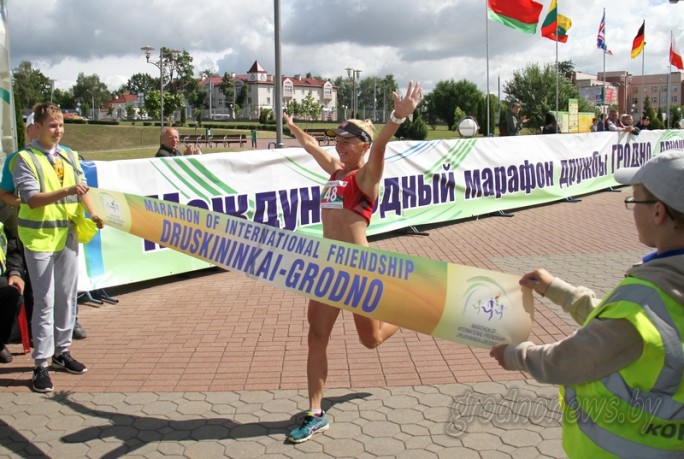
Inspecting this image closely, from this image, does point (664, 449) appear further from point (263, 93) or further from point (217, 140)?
point (263, 93)

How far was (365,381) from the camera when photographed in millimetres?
4715

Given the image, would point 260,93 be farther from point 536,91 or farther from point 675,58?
point 675,58

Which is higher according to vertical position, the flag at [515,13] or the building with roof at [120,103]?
the building with roof at [120,103]

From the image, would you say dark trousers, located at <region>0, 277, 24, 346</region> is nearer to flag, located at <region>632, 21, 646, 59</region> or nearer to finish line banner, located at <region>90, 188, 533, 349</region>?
finish line banner, located at <region>90, 188, 533, 349</region>

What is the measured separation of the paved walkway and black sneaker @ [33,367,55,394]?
0.08 m

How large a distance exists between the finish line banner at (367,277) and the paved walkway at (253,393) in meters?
1.07

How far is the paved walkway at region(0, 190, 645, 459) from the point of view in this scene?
376 cm

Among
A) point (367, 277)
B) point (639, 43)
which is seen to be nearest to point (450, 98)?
point (639, 43)

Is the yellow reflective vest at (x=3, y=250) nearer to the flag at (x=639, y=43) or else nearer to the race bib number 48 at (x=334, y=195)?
the race bib number 48 at (x=334, y=195)

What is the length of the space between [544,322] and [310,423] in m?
3.08

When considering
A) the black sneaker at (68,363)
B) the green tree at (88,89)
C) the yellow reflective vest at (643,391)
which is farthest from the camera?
the green tree at (88,89)

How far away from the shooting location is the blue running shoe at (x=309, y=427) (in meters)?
3.78

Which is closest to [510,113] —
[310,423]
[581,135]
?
[581,135]

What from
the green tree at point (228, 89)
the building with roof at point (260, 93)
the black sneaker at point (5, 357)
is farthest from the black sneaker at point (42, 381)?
the green tree at point (228, 89)
